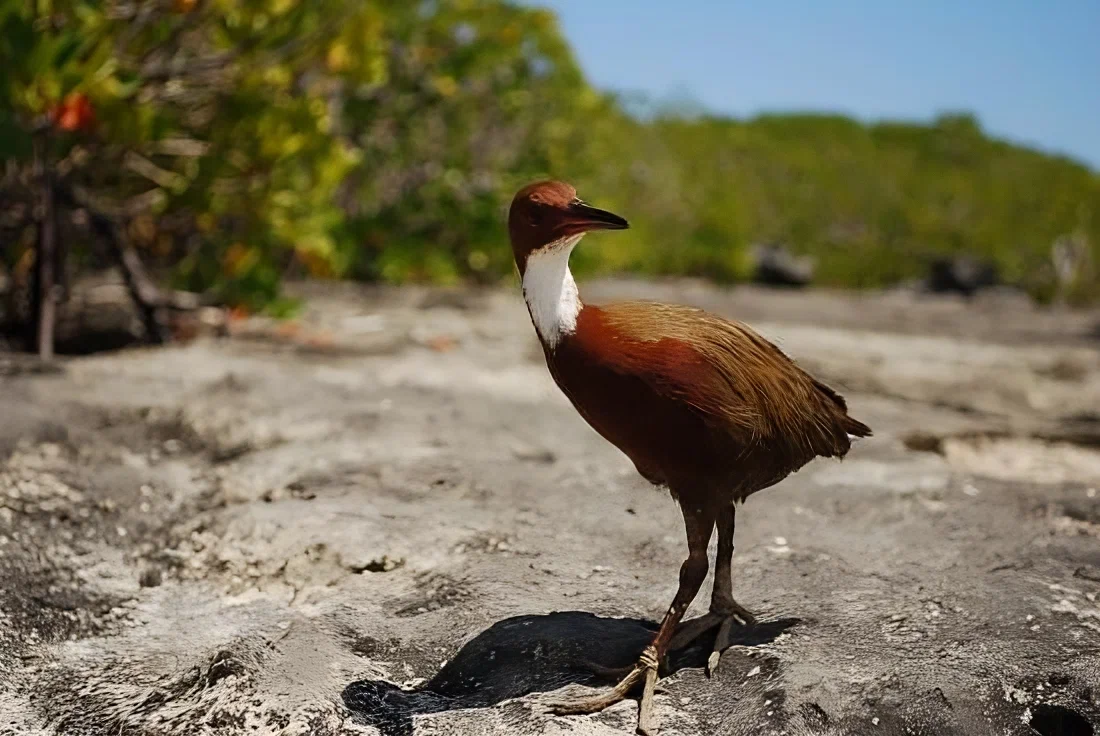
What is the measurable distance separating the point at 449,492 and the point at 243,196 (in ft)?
8.86

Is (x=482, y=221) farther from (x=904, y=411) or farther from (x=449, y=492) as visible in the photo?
(x=449, y=492)

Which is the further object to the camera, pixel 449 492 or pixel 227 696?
pixel 449 492

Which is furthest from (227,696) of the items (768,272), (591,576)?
(768,272)

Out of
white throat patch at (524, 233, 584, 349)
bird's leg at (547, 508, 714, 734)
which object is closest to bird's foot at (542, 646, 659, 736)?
bird's leg at (547, 508, 714, 734)

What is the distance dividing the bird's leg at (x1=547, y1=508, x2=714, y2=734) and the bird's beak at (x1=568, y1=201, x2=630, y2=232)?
0.64 metres

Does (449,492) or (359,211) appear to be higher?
(359,211)

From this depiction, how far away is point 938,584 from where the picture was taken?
107 inches

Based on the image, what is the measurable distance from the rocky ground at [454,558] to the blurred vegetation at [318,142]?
0.93 meters

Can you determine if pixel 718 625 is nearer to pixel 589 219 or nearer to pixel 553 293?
pixel 553 293

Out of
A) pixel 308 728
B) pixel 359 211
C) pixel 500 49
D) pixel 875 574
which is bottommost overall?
pixel 308 728

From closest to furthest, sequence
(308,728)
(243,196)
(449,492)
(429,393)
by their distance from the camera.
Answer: (308,728), (449,492), (429,393), (243,196)

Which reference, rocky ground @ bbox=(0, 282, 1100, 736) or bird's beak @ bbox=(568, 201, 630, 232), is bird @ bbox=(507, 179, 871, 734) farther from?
rocky ground @ bbox=(0, 282, 1100, 736)

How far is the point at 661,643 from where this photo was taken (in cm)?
226

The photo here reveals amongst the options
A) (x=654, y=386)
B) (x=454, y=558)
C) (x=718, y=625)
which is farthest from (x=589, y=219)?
(x=454, y=558)
